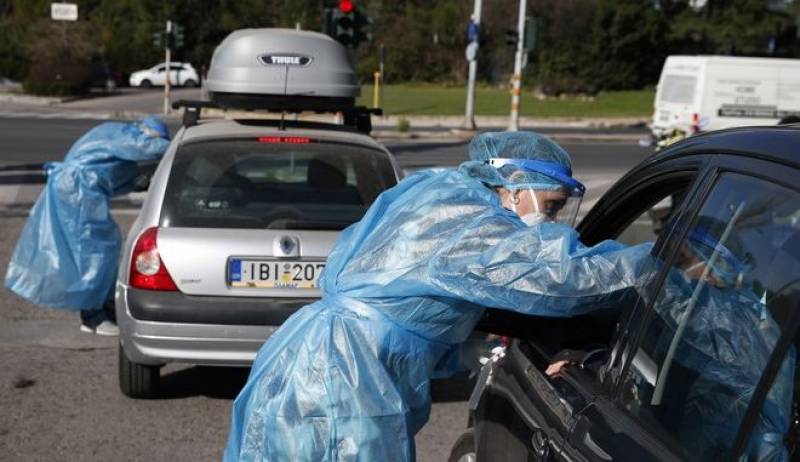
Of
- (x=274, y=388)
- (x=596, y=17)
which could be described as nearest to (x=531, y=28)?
(x=274, y=388)

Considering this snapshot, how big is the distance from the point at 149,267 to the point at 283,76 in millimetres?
1963

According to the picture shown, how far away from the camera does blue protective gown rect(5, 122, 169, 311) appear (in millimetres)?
7383

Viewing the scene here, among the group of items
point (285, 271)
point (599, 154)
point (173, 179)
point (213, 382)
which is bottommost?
point (599, 154)

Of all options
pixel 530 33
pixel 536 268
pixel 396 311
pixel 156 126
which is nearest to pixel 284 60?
pixel 156 126

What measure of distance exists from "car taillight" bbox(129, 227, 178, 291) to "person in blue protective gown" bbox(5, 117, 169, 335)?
167 cm

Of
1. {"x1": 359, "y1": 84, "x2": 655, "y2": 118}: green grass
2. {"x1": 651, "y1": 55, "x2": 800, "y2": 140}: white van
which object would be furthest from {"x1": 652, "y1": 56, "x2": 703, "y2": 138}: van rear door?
{"x1": 359, "y1": 84, "x2": 655, "y2": 118}: green grass

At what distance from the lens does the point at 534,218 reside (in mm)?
3072

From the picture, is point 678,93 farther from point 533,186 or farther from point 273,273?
point 533,186

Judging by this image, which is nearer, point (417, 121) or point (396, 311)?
point (396, 311)

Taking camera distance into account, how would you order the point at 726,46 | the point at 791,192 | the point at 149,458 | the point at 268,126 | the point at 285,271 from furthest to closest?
the point at 726,46, the point at 268,126, the point at 285,271, the point at 149,458, the point at 791,192

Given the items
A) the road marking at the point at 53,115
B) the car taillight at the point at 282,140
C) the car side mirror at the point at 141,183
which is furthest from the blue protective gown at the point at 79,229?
the road marking at the point at 53,115

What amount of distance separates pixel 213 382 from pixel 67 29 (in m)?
48.9

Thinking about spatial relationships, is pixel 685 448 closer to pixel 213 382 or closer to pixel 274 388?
pixel 274 388

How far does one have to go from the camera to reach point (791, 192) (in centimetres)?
213
